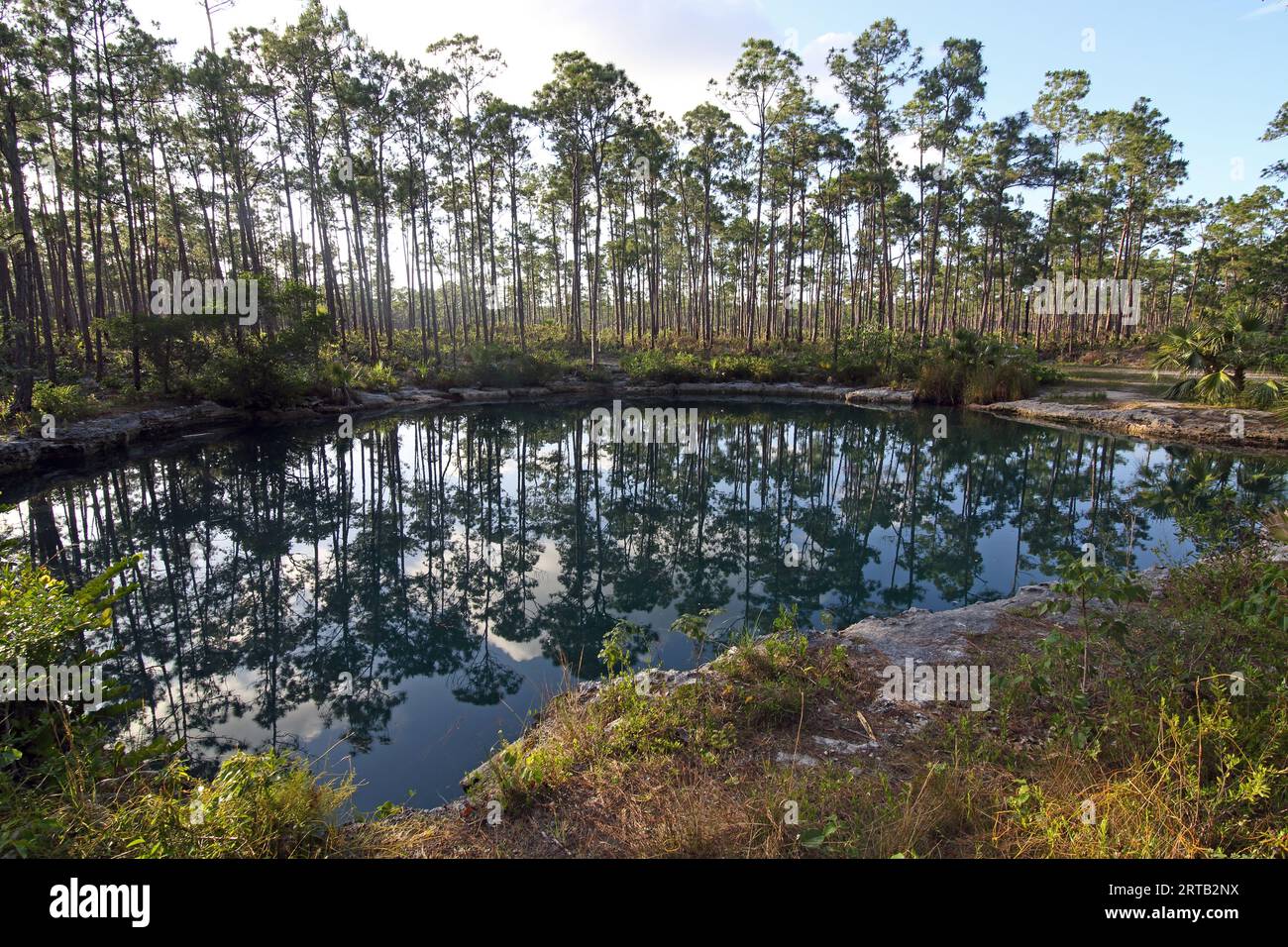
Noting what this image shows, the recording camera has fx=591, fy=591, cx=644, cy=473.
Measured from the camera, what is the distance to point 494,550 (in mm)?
9719

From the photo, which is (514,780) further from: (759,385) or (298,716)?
(759,385)

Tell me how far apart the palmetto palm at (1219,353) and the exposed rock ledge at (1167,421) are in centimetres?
63

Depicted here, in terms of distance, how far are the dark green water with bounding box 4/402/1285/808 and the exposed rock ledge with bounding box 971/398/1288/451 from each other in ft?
4.72

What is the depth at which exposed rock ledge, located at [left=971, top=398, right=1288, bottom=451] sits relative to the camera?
14969 mm

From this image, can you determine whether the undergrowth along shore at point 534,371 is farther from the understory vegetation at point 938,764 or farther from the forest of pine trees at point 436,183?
the understory vegetation at point 938,764

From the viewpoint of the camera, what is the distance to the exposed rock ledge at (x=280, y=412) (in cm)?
1399

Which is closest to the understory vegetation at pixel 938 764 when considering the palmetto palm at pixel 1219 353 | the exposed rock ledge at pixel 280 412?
the exposed rock ledge at pixel 280 412

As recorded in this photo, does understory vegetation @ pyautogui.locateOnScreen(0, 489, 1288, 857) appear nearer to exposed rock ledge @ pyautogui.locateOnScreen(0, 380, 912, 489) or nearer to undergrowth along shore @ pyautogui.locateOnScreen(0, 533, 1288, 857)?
undergrowth along shore @ pyautogui.locateOnScreen(0, 533, 1288, 857)

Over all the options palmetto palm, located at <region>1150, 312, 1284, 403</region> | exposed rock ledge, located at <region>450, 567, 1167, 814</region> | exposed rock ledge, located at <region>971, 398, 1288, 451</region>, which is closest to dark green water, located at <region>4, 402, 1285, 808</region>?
exposed rock ledge, located at <region>450, 567, 1167, 814</region>

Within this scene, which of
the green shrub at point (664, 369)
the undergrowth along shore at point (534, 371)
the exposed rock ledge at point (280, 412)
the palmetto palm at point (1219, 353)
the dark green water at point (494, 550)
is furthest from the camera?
the green shrub at point (664, 369)

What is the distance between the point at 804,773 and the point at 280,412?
22897 millimetres

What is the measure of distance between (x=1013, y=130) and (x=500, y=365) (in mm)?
29368

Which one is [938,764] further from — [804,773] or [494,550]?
[494,550]

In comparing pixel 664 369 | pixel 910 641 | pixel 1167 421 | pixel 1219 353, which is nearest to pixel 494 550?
pixel 910 641
